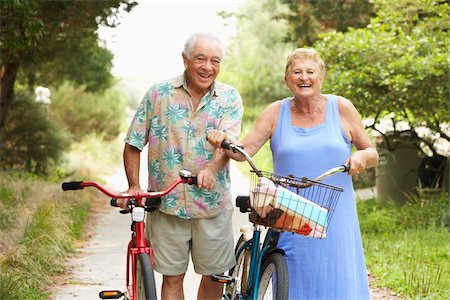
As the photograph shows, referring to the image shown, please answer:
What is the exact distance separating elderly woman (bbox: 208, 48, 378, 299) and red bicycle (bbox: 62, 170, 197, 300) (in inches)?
16.9

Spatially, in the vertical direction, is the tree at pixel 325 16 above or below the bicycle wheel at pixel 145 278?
above

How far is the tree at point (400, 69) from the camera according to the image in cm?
1112

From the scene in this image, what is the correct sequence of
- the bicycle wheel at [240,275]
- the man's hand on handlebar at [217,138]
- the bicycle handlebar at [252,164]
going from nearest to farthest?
the bicycle handlebar at [252,164] < the man's hand on handlebar at [217,138] < the bicycle wheel at [240,275]

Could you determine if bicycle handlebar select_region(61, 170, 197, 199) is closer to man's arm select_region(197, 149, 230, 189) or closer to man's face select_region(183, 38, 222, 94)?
man's arm select_region(197, 149, 230, 189)

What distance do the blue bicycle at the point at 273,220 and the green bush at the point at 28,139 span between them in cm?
1211

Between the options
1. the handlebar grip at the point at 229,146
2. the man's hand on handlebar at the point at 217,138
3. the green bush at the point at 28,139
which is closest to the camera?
the handlebar grip at the point at 229,146

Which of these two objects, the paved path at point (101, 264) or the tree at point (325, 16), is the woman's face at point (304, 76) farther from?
the tree at point (325, 16)

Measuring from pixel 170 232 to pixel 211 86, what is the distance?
861mm

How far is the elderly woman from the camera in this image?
4703 millimetres


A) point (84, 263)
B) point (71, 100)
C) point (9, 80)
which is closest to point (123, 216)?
point (9, 80)

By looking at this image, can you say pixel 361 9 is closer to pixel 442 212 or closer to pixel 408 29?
pixel 408 29

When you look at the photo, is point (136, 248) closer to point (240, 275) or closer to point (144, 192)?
point (144, 192)

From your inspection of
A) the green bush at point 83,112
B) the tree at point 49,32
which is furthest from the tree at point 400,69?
the green bush at point 83,112

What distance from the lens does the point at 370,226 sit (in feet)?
36.1
